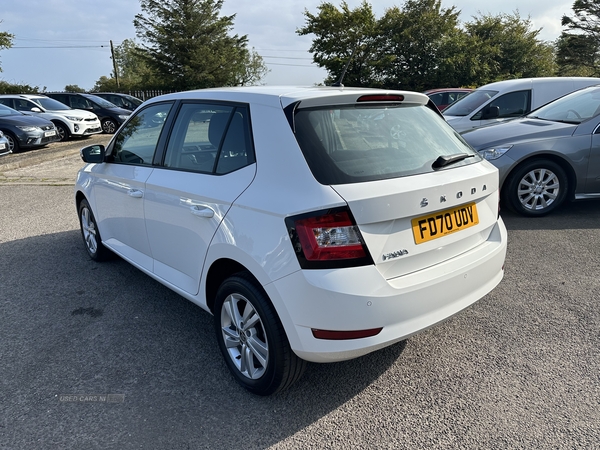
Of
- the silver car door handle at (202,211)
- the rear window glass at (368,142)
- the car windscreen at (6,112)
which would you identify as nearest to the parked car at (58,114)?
the car windscreen at (6,112)

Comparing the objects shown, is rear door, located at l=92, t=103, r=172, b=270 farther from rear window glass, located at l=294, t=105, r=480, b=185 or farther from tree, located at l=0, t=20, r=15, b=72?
tree, located at l=0, t=20, r=15, b=72

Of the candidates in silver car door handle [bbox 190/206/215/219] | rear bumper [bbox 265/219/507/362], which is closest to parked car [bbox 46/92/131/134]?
silver car door handle [bbox 190/206/215/219]

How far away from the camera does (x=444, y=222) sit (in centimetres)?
259

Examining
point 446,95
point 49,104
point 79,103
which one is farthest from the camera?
point 79,103

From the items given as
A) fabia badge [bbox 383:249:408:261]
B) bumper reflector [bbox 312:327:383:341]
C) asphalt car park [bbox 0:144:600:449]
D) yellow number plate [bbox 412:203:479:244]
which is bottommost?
asphalt car park [bbox 0:144:600:449]

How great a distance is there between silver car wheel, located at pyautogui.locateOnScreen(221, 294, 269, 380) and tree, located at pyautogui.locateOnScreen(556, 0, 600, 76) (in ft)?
151

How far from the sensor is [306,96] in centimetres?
264

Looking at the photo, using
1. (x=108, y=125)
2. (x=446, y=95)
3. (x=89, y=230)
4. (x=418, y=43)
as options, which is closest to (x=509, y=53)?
(x=418, y=43)

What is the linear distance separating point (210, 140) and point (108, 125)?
17793 mm

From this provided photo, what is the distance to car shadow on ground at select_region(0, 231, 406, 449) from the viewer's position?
243 centimetres

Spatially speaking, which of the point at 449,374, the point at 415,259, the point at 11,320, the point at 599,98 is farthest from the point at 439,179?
the point at 599,98

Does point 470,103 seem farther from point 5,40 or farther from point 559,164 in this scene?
point 5,40

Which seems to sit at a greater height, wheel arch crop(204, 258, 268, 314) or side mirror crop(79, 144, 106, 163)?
side mirror crop(79, 144, 106, 163)

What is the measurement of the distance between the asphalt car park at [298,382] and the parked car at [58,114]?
13.7 m
